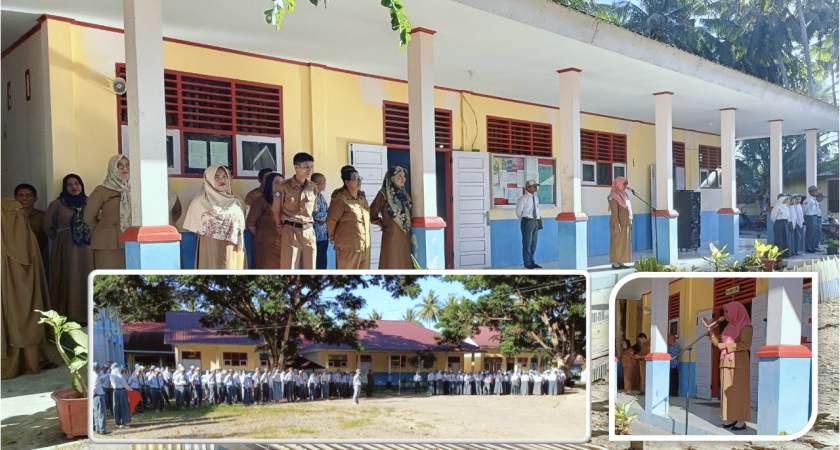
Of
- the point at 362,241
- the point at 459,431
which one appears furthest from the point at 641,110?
the point at 459,431

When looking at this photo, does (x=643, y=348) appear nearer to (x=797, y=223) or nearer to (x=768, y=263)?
(x=768, y=263)

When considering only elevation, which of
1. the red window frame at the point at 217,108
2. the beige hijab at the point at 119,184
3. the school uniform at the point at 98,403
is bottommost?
the school uniform at the point at 98,403

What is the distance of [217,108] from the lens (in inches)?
239

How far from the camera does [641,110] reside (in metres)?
10.6

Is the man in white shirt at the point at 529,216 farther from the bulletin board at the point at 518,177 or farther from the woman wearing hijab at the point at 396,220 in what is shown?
the woman wearing hijab at the point at 396,220

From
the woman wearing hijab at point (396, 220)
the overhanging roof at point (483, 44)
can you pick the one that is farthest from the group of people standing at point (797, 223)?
the woman wearing hijab at point (396, 220)

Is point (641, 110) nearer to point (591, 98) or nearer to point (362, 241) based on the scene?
point (591, 98)

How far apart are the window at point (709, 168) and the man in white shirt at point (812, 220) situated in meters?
2.08

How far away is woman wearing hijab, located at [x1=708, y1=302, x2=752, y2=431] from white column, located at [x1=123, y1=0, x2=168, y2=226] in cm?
356

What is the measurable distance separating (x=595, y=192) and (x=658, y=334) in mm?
8951

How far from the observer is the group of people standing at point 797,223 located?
11672mm

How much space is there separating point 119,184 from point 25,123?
1450mm

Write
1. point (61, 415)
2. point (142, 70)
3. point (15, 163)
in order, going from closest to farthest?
1. point (61, 415)
2. point (142, 70)
3. point (15, 163)

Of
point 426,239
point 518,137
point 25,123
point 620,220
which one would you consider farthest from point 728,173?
point 25,123
